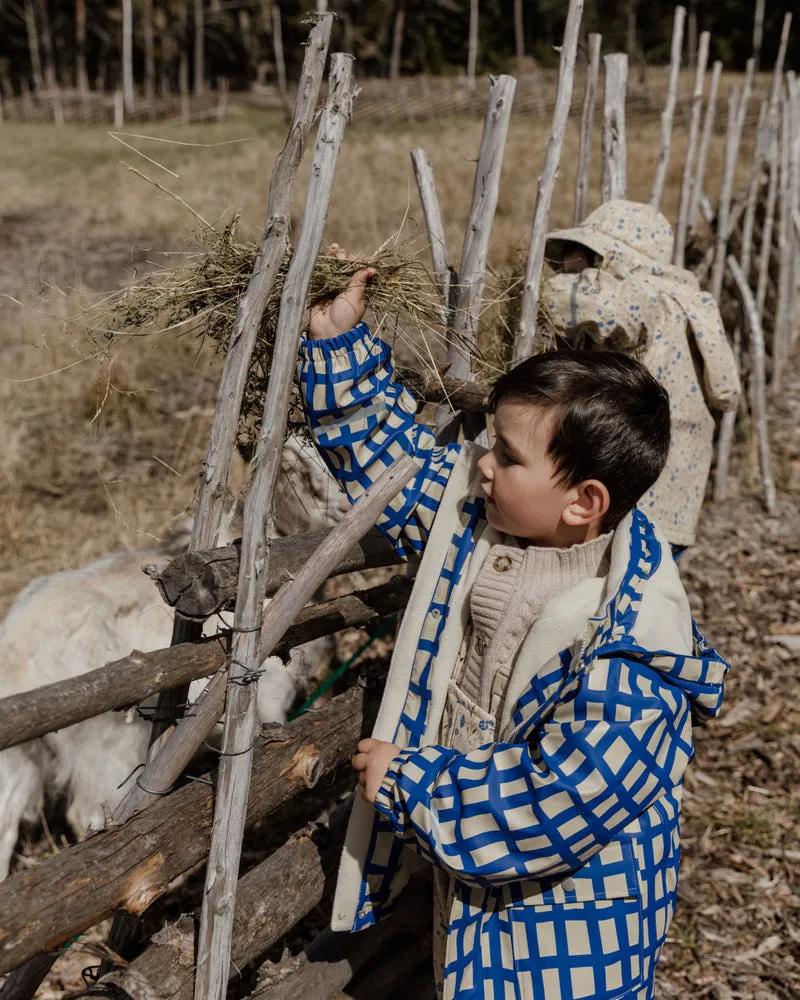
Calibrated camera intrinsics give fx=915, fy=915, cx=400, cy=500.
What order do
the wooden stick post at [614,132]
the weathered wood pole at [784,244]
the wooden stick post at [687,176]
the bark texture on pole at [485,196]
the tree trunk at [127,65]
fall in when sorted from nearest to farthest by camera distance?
the bark texture on pole at [485,196] → the wooden stick post at [614,132] → the wooden stick post at [687,176] → the weathered wood pole at [784,244] → the tree trunk at [127,65]

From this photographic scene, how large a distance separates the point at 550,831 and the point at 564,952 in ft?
1.01

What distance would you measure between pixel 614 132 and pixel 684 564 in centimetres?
232

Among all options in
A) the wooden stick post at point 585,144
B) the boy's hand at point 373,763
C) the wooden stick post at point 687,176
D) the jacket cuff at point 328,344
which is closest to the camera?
the boy's hand at point 373,763

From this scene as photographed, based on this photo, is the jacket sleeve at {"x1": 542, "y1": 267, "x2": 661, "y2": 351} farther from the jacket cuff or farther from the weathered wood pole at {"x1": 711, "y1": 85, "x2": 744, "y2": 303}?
the weathered wood pole at {"x1": 711, "y1": 85, "x2": 744, "y2": 303}

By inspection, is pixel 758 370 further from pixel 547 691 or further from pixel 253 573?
pixel 253 573

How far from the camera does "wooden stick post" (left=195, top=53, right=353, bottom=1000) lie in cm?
165

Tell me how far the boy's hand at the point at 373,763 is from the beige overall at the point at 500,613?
0.53ft

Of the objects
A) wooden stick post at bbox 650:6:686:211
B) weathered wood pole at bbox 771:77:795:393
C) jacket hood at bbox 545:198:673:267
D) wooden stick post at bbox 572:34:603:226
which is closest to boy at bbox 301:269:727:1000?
jacket hood at bbox 545:198:673:267

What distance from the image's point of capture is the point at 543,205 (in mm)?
2902

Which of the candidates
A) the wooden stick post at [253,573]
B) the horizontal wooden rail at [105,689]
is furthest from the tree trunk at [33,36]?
the horizontal wooden rail at [105,689]

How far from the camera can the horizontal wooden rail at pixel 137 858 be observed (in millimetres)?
1505

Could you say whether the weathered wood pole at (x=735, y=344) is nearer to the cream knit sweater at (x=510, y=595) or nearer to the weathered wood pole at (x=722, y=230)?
the weathered wood pole at (x=722, y=230)

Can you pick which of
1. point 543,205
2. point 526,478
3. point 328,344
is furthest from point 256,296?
point 543,205

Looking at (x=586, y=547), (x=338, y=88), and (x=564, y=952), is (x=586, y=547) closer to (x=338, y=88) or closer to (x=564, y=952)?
(x=564, y=952)
